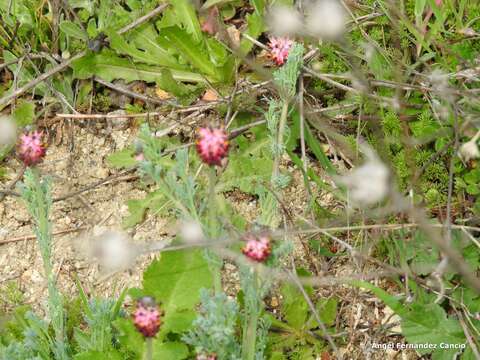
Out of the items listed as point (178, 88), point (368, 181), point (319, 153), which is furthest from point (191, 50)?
point (368, 181)

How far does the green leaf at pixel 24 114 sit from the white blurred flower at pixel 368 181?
1.39 metres

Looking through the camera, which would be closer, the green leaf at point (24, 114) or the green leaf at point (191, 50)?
the green leaf at point (191, 50)

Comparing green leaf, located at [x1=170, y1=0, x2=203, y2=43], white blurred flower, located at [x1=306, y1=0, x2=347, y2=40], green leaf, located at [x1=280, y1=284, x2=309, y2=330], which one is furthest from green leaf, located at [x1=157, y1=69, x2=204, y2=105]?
green leaf, located at [x1=280, y1=284, x2=309, y2=330]

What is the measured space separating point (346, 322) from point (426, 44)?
1.13m

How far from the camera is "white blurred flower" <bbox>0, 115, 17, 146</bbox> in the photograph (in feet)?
10.1

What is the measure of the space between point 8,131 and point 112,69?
1.74 ft

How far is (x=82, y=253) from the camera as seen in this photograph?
2775mm

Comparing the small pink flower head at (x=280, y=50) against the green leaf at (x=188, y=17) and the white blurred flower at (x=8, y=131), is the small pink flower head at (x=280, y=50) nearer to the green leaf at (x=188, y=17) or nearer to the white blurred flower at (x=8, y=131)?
the green leaf at (x=188, y=17)

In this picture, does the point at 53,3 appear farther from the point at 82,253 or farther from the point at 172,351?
the point at 172,351

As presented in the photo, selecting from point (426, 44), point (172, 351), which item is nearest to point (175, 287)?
point (172, 351)

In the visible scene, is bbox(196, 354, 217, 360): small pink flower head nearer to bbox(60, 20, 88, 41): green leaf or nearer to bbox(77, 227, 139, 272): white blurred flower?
bbox(77, 227, 139, 272): white blurred flower

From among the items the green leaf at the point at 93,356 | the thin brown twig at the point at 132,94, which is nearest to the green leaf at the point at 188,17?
the thin brown twig at the point at 132,94

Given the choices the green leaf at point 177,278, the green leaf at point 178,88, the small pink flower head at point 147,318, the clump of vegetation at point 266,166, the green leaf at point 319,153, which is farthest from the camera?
the green leaf at point 178,88

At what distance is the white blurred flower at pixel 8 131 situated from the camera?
3.06 metres
